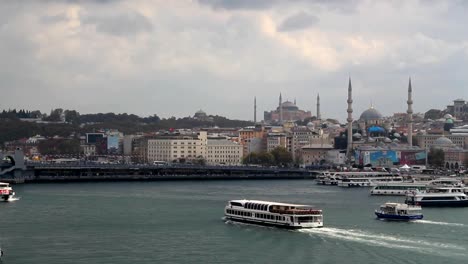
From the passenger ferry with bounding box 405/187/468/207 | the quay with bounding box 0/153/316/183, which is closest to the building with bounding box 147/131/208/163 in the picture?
the quay with bounding box 0/153/316/183

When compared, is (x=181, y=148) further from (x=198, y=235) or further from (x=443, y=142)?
(x=198, y=235)

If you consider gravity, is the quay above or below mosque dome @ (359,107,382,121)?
below

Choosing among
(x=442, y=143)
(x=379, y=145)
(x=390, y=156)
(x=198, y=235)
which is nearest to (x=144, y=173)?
(x=390, y=156)

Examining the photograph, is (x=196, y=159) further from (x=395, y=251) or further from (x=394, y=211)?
(x=395, y=251)

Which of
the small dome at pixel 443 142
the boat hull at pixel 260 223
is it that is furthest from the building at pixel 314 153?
the boat hull at pixel 260 223

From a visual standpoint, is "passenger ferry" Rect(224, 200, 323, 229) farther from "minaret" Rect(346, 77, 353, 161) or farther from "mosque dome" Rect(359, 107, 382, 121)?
"mosque dome" Rect(359, 107, 382, 121)
